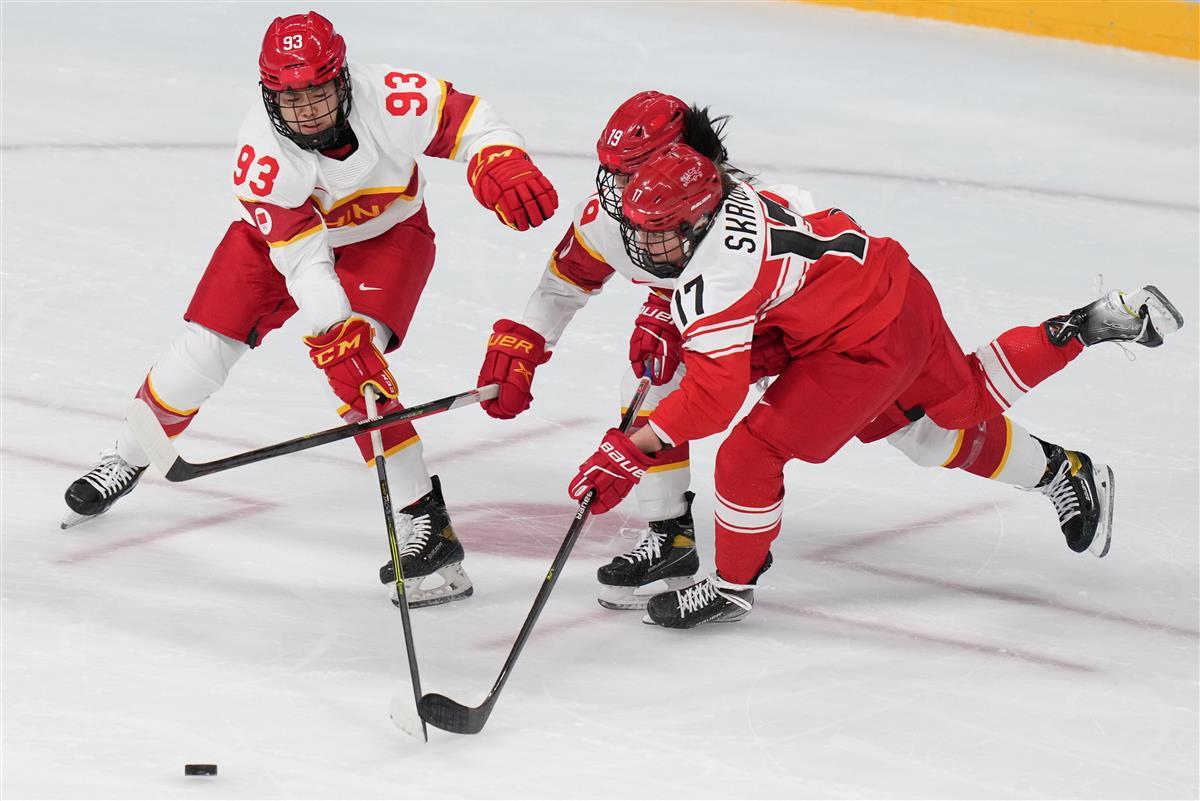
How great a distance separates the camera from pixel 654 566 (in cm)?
320

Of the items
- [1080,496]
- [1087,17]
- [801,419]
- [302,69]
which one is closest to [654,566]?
[801,419]

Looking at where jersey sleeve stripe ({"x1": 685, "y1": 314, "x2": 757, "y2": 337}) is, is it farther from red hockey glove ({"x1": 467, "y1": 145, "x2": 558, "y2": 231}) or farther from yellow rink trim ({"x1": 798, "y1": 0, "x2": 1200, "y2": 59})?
yellow rink trim ({"x1": 798, "y1": 0, "x2": 1200, "y2": 59})

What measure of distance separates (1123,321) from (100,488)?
6.88 feet

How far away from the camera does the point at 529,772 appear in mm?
2521

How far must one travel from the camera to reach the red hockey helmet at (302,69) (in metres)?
2.90

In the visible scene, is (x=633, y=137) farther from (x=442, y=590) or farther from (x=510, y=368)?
(x=442, y=590)

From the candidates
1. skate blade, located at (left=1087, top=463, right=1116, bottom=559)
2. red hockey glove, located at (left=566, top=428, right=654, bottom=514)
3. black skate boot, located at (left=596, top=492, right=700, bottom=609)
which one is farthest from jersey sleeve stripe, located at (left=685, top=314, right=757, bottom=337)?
skate blade, located at (left=1087, top=463, right=1116, bottom=559)

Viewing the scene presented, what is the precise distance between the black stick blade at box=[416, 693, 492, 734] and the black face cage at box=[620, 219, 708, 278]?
816 mm

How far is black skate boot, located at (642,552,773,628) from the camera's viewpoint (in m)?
3.05

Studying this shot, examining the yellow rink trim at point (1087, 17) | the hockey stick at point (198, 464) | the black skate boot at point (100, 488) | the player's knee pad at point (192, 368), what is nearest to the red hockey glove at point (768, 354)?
the hockey stick at point (198, 464)

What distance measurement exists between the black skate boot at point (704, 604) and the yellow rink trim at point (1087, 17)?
497cm

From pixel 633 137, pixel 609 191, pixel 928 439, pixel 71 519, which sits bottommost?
pixel 71 519

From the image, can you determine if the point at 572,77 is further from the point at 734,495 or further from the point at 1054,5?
the point at 734,495

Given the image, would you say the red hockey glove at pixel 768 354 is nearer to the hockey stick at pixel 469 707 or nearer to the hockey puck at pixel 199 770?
the hockey stick at pixel 469 707
